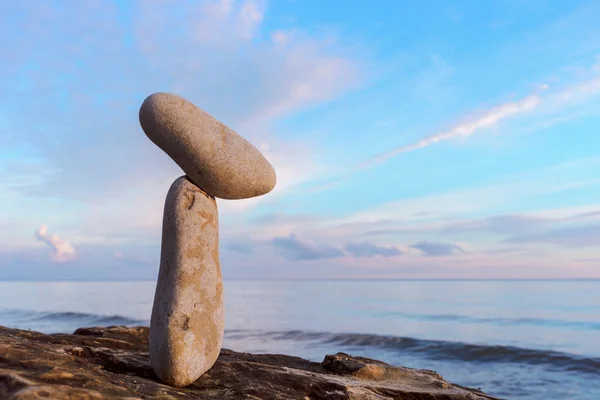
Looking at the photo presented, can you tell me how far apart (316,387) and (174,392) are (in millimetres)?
1816

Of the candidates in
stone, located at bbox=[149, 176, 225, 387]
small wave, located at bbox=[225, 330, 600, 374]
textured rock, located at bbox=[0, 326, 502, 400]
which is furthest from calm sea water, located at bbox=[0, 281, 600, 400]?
stone, located at bbox=[149, 176, 225, 387]

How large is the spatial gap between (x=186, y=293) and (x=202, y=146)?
1.87 m

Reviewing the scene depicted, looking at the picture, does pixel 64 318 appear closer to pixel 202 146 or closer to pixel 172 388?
pixel 202 146

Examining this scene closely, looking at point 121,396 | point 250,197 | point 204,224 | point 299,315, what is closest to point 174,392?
point 121,396

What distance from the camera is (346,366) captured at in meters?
7.30

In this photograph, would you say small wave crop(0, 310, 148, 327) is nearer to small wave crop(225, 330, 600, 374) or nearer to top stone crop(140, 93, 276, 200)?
small wave crop(225, 330, 600, 374)

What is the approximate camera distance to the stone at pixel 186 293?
568 cm

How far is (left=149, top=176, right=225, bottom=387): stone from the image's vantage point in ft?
18.6

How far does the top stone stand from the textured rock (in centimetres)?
245

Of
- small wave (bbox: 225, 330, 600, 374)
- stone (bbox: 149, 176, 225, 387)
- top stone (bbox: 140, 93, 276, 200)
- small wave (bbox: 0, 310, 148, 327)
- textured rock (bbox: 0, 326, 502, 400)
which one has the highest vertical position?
top stone (bbox: 140, 93, 276, 200)

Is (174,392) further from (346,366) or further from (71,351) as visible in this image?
(346,366)

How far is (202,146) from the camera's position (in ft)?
20.4

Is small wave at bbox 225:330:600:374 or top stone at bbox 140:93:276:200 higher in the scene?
top stone at bbox 140:93:276:200

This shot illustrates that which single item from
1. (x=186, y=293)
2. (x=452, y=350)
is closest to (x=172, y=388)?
(x=186, y=293)
